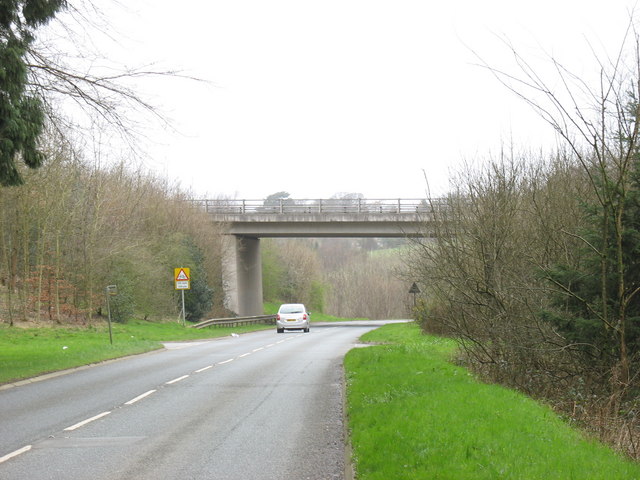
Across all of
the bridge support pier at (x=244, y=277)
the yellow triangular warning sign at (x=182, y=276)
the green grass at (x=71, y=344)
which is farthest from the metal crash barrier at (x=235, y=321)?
the yellow triangular warning sign at (x=182, y=276)

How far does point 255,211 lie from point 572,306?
39.2 m

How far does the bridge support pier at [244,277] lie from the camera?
174 ft

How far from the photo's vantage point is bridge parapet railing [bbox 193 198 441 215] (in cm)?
4684

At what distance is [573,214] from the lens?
14484mm

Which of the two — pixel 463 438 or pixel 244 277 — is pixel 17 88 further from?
pixel 244 277

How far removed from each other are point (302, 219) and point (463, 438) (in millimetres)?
41557

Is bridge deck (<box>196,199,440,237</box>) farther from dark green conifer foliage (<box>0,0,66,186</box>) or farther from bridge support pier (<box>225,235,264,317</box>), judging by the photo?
dark green conifer foliage (<box>0,0,66,186</box>)

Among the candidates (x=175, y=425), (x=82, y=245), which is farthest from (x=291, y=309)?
(x=175, y=425)

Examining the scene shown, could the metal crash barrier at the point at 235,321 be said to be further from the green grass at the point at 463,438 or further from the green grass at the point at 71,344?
the green grass at the point at 463,438

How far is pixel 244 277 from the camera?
5666 cm

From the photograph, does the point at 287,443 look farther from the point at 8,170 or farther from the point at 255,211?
the point at 255,211

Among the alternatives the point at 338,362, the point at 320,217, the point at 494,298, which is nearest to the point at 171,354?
the point at 338,362

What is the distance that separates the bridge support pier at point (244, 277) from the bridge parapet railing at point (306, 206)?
9.30 ft

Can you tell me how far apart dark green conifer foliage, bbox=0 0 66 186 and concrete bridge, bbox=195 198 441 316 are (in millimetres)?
31968
